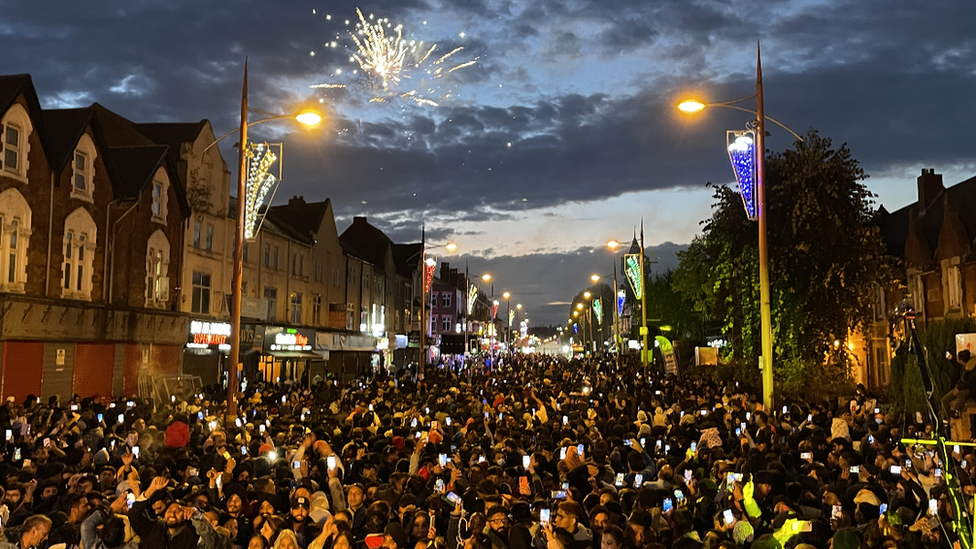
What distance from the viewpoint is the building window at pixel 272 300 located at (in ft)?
154

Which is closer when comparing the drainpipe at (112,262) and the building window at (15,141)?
the building window at (15,141)

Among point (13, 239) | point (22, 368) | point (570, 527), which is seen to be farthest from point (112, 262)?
point (570, 527)

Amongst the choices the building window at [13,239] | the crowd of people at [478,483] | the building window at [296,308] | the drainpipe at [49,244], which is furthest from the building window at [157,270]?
the crowd of people at [478,483]

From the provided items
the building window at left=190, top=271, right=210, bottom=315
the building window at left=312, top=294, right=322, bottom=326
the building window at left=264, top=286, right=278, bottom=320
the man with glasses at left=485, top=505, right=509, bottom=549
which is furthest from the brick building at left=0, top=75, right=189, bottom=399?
the man with glasses at left=485, top=505, right=509, bottom=549

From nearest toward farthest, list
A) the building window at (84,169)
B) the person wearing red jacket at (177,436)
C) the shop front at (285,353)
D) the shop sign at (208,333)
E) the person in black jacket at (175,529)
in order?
the person in black jacket at (175,529)
the person wearing red jacket at (177,436)
the building window at (84,169)
the shop sign at (208,333)
the shop front at (285,353)

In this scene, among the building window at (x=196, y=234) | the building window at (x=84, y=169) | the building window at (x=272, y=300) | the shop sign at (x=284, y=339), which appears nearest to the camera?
the building window at (x=84, y=169)

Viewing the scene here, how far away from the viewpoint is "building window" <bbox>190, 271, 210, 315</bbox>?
38781 mm

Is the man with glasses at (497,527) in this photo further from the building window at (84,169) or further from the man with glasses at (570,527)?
the building window at (84,169)

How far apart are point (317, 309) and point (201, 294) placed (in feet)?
50.4

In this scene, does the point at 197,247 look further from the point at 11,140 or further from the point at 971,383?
the point at 971,383

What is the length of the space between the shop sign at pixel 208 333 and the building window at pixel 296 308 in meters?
10.9

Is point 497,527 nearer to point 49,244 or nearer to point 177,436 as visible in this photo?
point 177,436

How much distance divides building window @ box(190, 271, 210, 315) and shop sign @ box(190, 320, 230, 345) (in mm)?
1244

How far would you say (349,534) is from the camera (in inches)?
343
